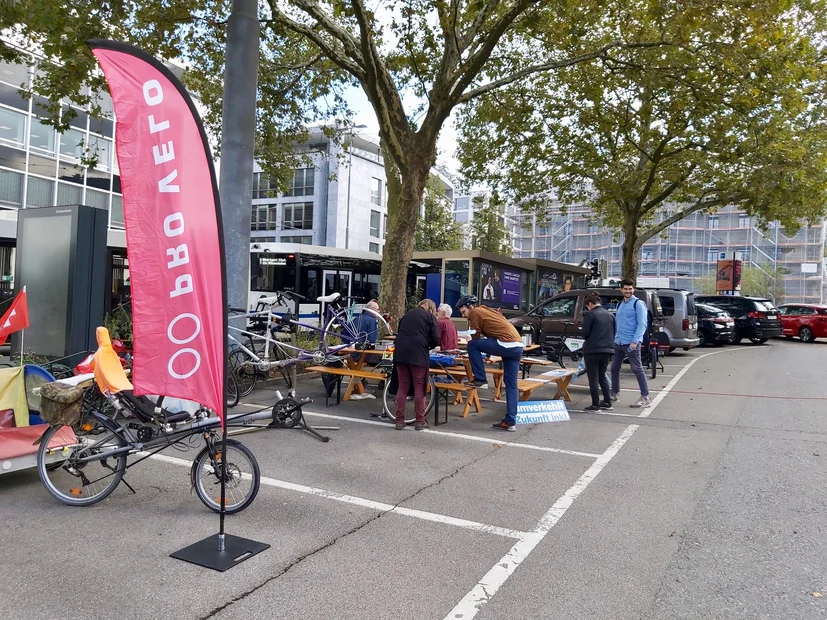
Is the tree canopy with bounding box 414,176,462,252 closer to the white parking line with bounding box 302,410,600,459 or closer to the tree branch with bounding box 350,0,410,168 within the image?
the tree branch with bounding box 350,0,410,168

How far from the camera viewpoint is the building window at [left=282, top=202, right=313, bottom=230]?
4997 centimetres

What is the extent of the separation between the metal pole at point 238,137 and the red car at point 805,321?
24.3 metres

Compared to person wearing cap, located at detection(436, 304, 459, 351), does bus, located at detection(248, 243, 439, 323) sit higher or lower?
higher

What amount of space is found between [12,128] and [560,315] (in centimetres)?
1982

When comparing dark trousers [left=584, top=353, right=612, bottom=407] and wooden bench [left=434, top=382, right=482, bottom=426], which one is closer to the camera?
wooden bench [left=434, top=382, right=482, bottom=426]

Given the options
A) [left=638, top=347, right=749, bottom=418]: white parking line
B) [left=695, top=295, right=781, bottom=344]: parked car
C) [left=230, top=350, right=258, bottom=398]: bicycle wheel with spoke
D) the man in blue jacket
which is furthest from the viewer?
[left=695, top=295, right=781, bottom=344]: parked car

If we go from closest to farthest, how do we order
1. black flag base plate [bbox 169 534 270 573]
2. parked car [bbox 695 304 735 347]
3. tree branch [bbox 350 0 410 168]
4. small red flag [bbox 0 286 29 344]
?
black flag base plate [bbox 169 534 270 573]
small red flag [bbox 0 286 29 344]
tree branch [bbox 350 0 410 168]
parked car [bbox 695 304 735 347]

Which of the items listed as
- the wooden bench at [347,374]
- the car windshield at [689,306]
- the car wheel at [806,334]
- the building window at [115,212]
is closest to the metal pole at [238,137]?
the wooden bench at [347,374]

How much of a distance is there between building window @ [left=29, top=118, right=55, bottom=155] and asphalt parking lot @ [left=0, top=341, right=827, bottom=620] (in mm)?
21194

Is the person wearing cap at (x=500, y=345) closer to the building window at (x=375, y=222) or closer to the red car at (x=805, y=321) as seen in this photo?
the red car at (x=805, y=321)

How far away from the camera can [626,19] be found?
13164 mm

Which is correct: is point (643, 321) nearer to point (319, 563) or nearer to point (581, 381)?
point (581, 381)

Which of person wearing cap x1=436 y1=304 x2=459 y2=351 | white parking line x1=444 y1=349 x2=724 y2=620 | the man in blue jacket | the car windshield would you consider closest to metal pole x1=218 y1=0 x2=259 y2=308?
person wearing cap x1=436 y1=304 x2=459 y2=351

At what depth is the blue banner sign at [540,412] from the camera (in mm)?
8289
